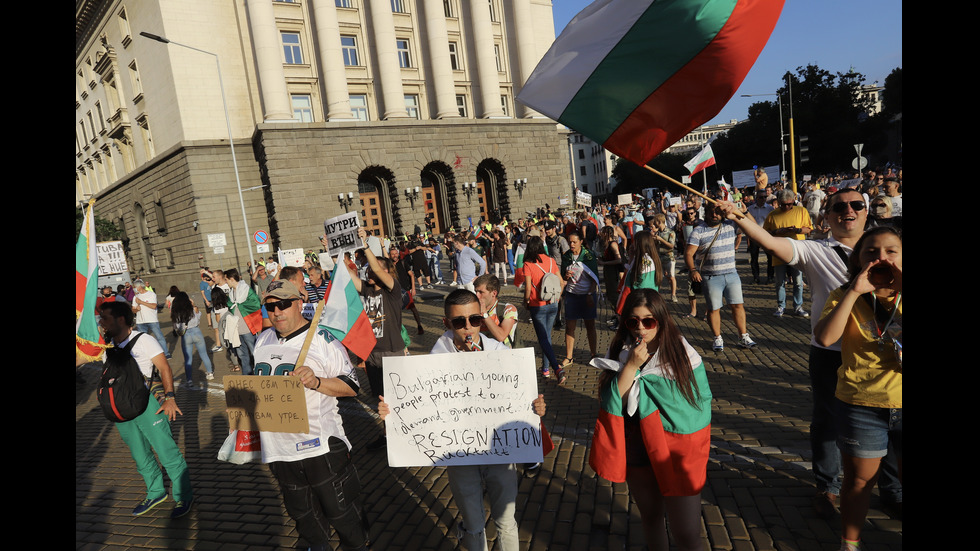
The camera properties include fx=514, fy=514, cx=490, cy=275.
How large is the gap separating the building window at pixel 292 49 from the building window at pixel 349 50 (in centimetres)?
259

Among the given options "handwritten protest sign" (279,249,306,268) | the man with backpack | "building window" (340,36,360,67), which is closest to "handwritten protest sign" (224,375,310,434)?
the man with backpack

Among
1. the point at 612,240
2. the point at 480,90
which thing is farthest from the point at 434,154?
the point at 612,240

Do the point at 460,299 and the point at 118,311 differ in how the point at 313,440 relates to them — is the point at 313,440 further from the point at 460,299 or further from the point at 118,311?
the point at 118,311

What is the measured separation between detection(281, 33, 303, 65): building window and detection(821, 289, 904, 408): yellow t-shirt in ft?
107

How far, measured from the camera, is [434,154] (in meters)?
31.4

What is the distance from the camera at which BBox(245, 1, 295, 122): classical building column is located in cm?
2656

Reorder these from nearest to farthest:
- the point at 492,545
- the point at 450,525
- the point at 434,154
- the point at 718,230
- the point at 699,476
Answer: the point at 699,476 → the point at 492,545 → the point at 450,525 → the point at 718,230 → the point at 434,154

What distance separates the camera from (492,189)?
3478 centimetres

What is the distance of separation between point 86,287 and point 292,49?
3051 centimetres

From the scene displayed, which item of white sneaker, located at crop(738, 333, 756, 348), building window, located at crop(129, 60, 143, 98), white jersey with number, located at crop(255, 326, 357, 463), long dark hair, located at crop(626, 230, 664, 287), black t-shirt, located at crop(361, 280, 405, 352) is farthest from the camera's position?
building window, located at crop(129, 60, 143, 98)

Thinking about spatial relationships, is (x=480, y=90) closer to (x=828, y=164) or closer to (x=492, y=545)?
(x=492, y=545)

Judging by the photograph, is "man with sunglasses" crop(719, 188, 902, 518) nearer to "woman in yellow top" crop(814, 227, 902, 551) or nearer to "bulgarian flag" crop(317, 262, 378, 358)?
"woman in yellow top" crop(814, 227, 902, 551)
